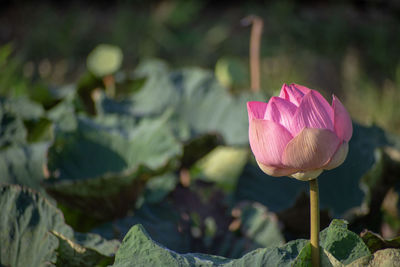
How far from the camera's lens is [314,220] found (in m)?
A: 0.48

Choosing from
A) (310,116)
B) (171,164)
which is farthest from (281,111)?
(171,164)

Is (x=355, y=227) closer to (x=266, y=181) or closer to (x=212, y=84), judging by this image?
(x=266, y=181)

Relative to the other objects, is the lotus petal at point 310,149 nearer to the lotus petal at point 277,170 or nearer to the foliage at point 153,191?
the lotus petal at point 277,170

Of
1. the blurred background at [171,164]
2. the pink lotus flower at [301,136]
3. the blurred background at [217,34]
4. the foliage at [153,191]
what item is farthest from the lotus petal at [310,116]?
the blurred background at [217,34]

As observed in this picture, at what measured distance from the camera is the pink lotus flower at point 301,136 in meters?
0.46

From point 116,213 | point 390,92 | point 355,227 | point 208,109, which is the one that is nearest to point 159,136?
point 116,213

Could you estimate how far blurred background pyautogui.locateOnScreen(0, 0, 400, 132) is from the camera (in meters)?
4.91

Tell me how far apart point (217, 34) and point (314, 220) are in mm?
5350

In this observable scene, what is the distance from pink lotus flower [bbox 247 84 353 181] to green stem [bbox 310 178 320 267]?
0.04 ft

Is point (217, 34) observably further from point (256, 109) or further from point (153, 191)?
point (256, 109)

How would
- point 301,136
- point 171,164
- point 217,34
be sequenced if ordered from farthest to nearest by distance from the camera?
point 217,34
point 171,164
point 301,136

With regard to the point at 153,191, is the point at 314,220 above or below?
above

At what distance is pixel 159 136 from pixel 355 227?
391mm

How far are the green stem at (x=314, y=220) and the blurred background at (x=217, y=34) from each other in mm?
3965
